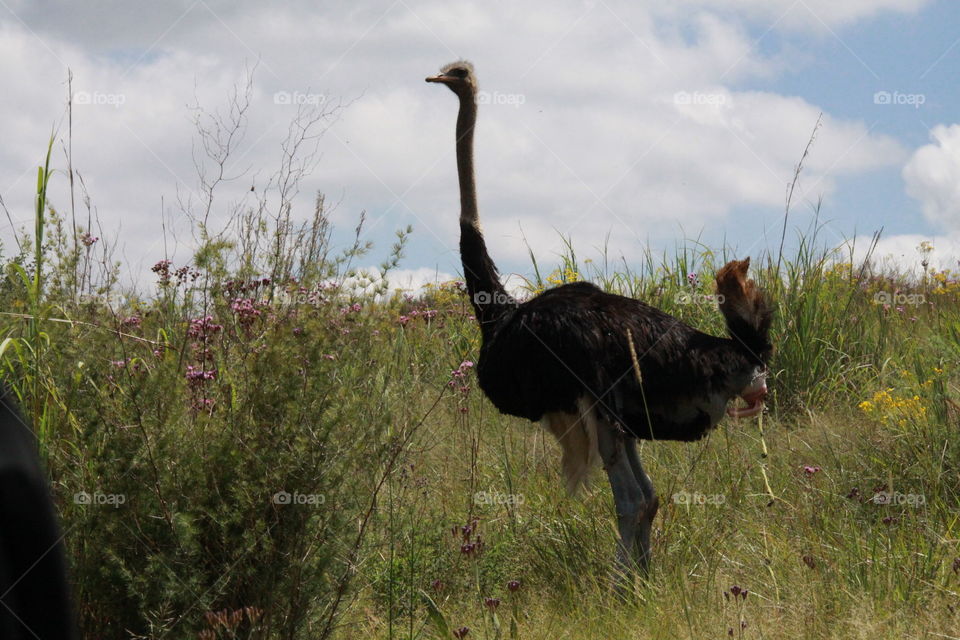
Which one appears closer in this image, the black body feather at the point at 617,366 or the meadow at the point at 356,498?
the meadow at the point at 356,498

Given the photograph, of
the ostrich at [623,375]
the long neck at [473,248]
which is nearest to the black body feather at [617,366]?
the ostrich at [623,375]

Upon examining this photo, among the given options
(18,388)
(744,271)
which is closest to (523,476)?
(744,271)

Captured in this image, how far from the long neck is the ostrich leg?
884mm

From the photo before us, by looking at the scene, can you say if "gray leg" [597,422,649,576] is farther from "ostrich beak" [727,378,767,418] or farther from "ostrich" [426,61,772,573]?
"ostrich beak" [727,378,767,418]

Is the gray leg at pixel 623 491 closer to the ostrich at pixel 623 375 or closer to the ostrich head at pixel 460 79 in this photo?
the ostrich at pixel 623 375

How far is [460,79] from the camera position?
5.66 m

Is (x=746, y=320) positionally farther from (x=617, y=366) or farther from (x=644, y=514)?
(x=644, y=514)

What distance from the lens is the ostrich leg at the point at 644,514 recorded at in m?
4.09

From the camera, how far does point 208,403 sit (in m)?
3.41

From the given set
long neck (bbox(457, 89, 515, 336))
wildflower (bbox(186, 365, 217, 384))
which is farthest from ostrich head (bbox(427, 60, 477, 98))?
wildflower (bbox(186, 365, 217, 384))

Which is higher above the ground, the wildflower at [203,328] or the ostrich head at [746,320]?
the ostrich head at [746,320]

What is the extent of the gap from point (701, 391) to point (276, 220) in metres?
1.94

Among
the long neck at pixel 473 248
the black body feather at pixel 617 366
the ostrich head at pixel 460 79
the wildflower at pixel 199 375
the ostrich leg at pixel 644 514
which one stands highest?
the ostrich head at pixel 460 79

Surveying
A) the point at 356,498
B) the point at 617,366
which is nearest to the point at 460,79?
the point at 617,366
